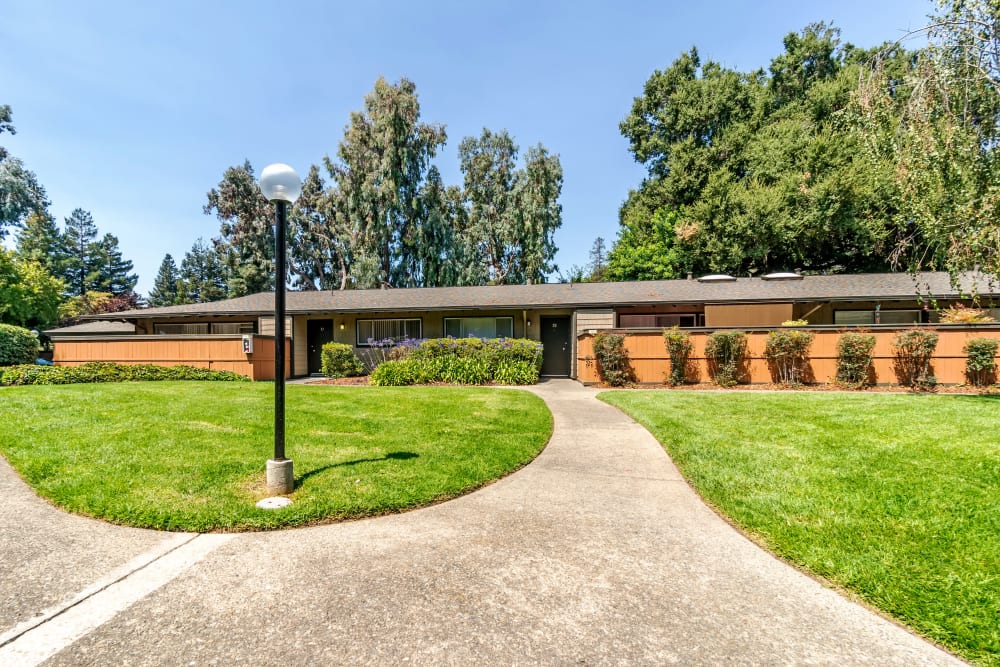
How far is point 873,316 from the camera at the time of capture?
14078mm

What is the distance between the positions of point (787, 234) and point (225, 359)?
2499 cm

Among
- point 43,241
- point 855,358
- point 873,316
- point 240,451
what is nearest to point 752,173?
point 873,316

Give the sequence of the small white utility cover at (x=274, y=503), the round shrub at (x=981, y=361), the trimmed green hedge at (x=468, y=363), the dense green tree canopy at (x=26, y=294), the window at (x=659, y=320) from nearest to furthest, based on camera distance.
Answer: the small white utility cover at (x=274, y=503)
the round shrub at (x=981, y=361)
the trimmed green hedge at (x=468, y=363)
the window at (x=659, y=320)
the dense green tree canopy at (x=26, y=294)

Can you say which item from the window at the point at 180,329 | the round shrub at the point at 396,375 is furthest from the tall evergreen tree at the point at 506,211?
the round shrub at the point at 396,375

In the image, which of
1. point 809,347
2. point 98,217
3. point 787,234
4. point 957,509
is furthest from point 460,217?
point 98,217

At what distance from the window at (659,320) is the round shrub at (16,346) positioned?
19.8 m

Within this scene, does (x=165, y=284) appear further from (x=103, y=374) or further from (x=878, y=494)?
(x=878, y=494)

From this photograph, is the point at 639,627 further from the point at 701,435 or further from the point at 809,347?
the point at 809,347

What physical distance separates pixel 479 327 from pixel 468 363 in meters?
3.26

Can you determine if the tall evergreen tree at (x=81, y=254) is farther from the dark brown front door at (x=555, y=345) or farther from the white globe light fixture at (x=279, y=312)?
the white globe light fixture at (x=279, y=312)

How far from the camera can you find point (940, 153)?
7.38 m

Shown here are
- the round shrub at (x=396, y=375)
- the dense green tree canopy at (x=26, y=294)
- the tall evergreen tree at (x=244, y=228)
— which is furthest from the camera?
the tall evergreen tree at (x=244, y=228)

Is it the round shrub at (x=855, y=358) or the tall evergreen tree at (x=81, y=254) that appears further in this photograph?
the tall evergreen tree at (x=81, y=254)

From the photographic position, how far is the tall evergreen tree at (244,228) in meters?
32.0
